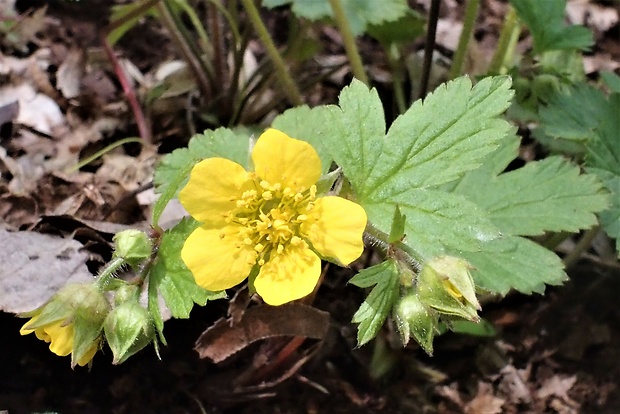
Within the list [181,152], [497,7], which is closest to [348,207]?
[181,152]

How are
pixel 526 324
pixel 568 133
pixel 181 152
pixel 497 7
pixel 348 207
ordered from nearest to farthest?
pixel 348 207 → pixel 181 152 → pixel 568 133 → pixel 526 324 → pixel 497 7

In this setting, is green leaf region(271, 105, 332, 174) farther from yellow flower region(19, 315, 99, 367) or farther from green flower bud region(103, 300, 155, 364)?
yellow flower region(19, 315, 99, 367)

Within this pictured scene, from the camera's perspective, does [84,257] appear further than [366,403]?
No

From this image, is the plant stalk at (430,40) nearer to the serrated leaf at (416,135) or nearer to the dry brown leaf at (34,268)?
the serrated leaf at (416,135)

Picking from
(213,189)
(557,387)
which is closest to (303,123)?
(213,189)

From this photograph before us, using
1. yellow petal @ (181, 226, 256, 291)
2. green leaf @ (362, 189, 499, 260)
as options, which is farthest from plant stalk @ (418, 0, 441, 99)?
yellow petal @ (181, 226, 256, 291)

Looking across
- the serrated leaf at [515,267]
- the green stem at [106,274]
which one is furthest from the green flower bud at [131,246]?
the serrated leaf at [515,267]

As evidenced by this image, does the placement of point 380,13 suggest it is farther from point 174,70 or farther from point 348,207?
point 348,207
